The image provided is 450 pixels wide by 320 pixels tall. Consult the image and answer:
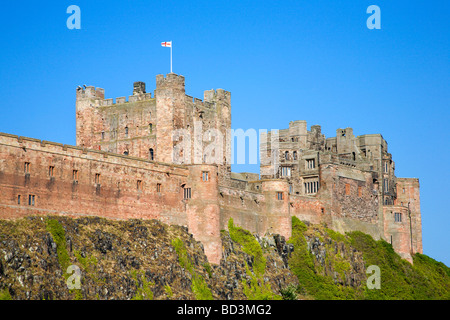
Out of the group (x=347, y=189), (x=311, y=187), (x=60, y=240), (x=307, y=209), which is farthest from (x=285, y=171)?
(x=60, y=240)

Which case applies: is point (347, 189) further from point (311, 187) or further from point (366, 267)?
point (366, 267)

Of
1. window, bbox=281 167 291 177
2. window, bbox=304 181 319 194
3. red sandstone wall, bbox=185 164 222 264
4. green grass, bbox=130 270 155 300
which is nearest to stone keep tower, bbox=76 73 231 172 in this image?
red sandstone wall, bbox=185 164 222 264

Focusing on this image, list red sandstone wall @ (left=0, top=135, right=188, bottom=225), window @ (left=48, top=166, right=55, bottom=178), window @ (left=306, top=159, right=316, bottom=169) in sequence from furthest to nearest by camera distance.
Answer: window @ (left=306, top=159, right=316, bottom=169) → window @ (left=48, top=166, right=55, bottom=178) → red sandstone wall @ (left=0, top=135, right=188, bottom=225)

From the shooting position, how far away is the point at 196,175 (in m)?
101

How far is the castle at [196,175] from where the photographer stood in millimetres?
88562

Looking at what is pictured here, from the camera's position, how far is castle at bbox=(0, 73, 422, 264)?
291 feet

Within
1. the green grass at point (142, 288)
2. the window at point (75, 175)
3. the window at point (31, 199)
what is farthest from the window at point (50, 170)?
the green grass at point (142, 288)

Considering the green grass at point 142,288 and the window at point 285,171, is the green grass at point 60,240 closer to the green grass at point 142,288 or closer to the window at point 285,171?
the green grass at point 142,288

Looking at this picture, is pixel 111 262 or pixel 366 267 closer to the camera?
pixel 111 262

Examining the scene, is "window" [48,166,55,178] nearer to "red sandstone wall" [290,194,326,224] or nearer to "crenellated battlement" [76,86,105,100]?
"crenellated battlement" [76,86,105,100]

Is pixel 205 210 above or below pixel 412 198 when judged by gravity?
below

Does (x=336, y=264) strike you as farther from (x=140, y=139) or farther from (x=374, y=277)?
(x=140, y=139)

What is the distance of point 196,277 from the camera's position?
312ft
